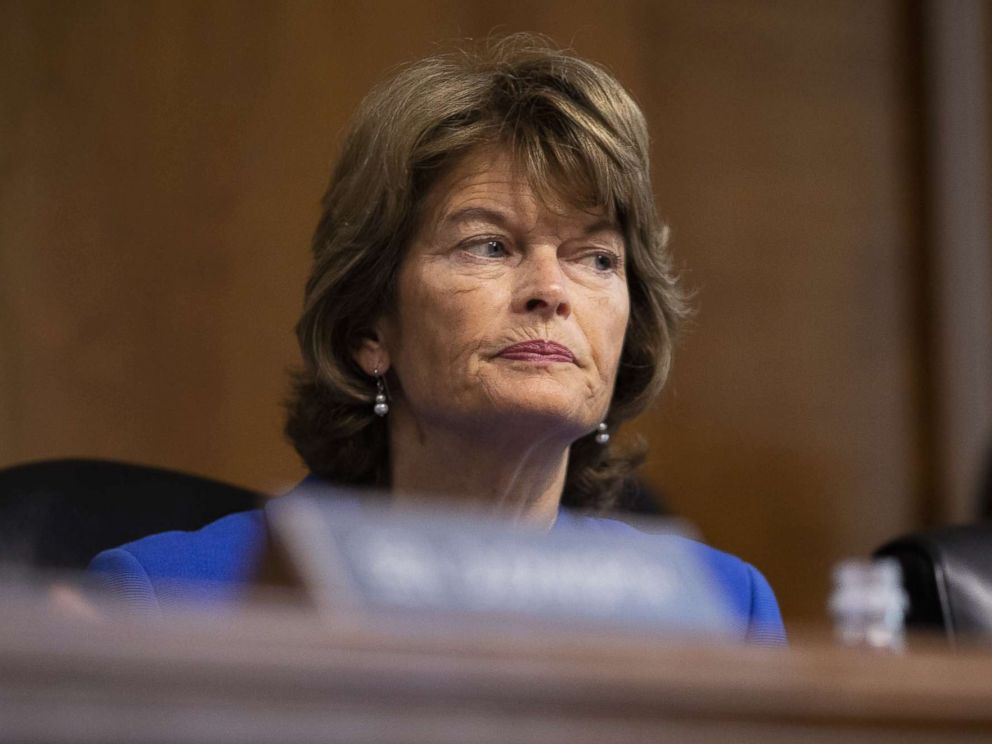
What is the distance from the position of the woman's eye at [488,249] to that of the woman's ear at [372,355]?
201mm

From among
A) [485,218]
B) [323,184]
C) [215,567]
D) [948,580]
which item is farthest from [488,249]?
[323,184]

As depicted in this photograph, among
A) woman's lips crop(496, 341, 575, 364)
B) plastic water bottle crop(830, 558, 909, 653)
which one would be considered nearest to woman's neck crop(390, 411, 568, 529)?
woman's lips crop(496, 341, 575, 364)

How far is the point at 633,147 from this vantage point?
1733 millimetres

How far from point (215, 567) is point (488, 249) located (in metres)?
0.50

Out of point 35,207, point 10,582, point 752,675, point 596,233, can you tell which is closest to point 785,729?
point 752,675

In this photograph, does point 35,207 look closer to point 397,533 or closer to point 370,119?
point 370,119

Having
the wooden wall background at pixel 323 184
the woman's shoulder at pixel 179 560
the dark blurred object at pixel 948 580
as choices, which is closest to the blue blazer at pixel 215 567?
the woman's shoulder at pixel 179 560

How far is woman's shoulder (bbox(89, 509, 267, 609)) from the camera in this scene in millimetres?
1508

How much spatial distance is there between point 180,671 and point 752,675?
0.77 ft

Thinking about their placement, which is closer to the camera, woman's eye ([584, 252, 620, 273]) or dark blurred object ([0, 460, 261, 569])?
dark blurred object ([0, 460, 261, 569])

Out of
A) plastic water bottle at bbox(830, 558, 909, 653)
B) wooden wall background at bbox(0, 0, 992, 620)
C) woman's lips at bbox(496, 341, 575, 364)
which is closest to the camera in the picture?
plastic water bottle at bbox(830, 558, 909, 653)

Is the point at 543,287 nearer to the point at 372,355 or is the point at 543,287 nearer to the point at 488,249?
the point at 488,249

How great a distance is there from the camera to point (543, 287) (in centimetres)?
161

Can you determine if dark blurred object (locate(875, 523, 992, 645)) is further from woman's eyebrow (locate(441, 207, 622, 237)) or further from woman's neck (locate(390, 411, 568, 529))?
woman's eyebrow (locate(441, 207, 622, 237))
